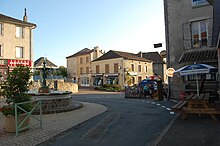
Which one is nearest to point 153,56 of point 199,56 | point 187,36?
point 187,36

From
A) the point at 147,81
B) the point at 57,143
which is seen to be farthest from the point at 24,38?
the point at 57,143

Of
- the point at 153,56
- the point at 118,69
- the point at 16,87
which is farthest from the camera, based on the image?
the point at 153,56

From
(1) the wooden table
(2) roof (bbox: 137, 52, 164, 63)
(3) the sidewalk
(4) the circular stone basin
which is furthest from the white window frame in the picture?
(2) roof (bbox: 137, 52, 164, 63)

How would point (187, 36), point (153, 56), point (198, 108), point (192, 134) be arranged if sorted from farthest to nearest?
point (153, 56)
point (187, 36)
point (198, 108)
point (192, 134)

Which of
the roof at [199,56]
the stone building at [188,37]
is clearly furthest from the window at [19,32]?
the roof at [199,56]

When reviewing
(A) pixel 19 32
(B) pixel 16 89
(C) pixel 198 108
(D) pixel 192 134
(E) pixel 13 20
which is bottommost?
(D) pixel 192 134

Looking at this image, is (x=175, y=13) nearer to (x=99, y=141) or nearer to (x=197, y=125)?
(x=197, y=125)

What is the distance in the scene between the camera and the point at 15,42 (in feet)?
92.7

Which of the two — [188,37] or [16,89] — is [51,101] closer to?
[16,89]

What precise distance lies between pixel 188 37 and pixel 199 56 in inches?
61.4

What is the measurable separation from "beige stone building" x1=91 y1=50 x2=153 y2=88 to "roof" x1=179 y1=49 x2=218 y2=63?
82.6 feet

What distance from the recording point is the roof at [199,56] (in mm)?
12802

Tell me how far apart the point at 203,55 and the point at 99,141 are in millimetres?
10560

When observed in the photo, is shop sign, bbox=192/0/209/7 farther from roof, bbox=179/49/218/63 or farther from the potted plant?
the potted plant
